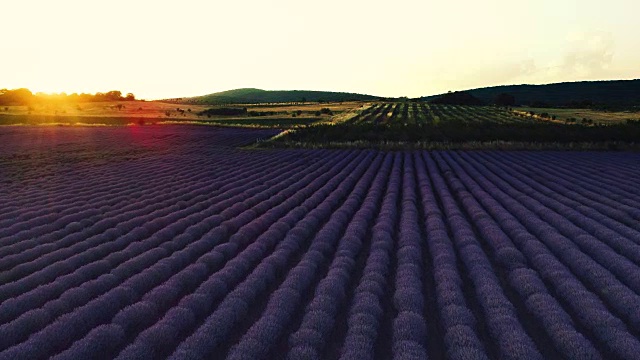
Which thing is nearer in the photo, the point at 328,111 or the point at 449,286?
the point at 449,286

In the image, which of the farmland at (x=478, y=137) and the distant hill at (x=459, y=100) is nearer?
the farmland at (x=478, y=137)

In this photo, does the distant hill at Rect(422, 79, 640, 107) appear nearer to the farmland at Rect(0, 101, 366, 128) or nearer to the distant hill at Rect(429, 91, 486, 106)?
the distant hill at Rect(429, 91, 486, 106)

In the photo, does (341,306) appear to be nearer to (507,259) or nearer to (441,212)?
(507,259)

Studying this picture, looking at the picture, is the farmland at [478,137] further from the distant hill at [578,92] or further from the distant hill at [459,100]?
the distant hill at [578,92]

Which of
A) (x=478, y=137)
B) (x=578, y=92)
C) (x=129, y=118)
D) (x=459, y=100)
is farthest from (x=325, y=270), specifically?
(x=578, y=92)

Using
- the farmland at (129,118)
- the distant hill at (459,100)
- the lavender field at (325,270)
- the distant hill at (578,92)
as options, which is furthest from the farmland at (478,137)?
the distant hill at (578,92)

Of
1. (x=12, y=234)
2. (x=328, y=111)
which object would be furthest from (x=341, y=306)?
(x=328, y=111)

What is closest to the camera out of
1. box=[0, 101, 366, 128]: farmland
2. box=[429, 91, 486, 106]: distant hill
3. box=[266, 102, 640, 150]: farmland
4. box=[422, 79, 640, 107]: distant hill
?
box=[266, 102, 640, 150]: farmland

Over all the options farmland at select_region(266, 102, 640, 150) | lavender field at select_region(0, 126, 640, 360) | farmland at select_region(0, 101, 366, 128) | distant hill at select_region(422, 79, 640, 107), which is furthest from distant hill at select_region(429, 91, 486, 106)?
lavender field at select_region(0, 126, 640, 360)

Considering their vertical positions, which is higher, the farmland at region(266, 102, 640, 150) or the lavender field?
the lavender field
